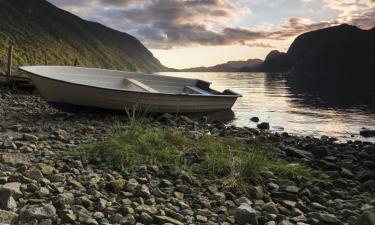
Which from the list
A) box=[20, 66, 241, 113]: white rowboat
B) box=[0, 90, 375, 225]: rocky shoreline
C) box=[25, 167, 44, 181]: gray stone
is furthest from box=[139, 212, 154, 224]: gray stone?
box=[20, 66, 241, 113]: white rowboat

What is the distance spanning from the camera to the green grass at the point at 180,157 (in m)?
8.66

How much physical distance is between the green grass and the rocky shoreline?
0.83 feet

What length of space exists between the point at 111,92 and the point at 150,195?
35.6 ft

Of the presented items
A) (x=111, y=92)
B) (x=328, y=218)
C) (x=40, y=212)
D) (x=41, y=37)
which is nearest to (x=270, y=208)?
(x=328, y=218)

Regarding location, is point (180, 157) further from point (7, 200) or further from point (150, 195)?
point (7, 200)

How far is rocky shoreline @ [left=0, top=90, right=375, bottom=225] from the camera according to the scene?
591 centimetres

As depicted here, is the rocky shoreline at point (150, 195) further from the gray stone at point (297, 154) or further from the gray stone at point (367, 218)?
the gray stone at point (297, 154)

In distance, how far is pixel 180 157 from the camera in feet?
31.6

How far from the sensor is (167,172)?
8648 mm

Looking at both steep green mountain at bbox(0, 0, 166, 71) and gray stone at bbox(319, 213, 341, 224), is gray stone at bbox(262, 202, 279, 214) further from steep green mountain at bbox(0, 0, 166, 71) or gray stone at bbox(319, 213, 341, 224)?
steep green mountain at bbox(0, 0, 166, 71)

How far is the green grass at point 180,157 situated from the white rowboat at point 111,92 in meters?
5.05

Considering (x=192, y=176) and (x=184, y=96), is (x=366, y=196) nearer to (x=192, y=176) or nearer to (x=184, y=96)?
(x=192, y=176)

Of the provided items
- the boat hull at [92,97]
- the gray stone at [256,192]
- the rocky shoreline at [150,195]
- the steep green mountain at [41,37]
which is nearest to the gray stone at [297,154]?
the rocky shoreline at [150,195]

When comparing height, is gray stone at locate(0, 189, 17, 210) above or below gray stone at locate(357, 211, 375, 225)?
above
